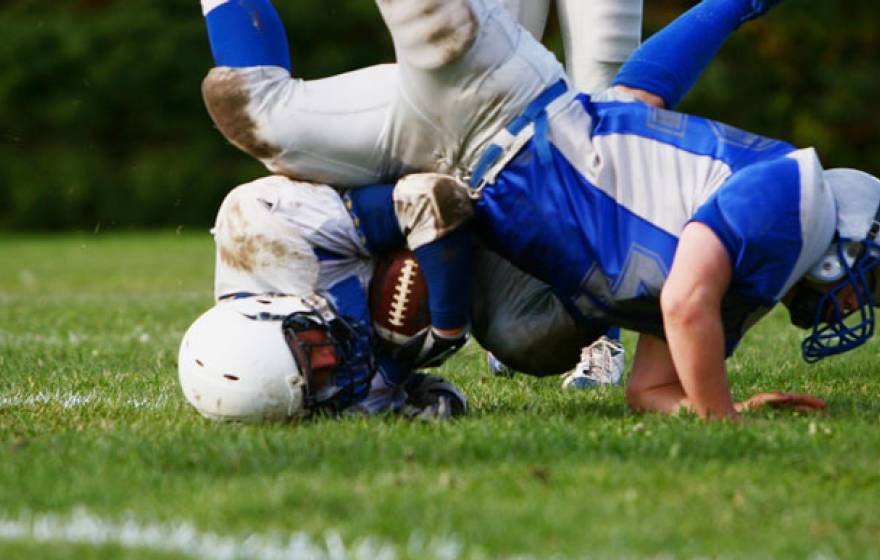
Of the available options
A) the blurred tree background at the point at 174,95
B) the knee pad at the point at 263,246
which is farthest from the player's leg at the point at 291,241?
the blurred tree background at the point at 174,95

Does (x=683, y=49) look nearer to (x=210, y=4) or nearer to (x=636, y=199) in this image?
(x=636, y=199)

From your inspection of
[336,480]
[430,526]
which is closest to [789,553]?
[430,526]

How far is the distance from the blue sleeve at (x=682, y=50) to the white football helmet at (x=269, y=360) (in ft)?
3.27

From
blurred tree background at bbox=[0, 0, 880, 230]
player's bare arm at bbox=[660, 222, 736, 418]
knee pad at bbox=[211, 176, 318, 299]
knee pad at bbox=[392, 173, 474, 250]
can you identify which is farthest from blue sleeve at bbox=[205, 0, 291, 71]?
blurred tree background at bbox=[0, 0, 880, 230]

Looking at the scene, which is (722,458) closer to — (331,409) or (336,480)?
(336,480)

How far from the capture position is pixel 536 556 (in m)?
2.28

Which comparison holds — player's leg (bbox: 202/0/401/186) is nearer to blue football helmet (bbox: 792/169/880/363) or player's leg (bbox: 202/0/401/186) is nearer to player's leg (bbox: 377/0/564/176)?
player's leg (bbox: 377/0/564/176)

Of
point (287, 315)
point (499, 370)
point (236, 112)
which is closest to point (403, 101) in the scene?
point (236, 112)

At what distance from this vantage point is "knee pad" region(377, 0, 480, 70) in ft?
10.9

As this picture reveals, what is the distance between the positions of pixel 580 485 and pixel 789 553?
0.53m

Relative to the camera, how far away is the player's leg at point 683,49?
367 cm

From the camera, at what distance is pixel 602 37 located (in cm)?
441

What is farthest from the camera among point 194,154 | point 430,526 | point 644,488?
point 194,154

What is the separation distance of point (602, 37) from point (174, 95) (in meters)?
14.5
